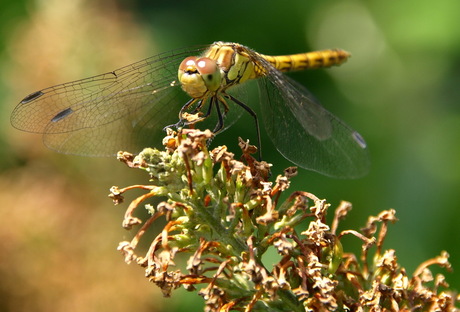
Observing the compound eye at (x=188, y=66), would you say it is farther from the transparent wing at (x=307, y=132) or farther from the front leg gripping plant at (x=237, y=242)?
the front leg gripping plant at (x=237, y=242)

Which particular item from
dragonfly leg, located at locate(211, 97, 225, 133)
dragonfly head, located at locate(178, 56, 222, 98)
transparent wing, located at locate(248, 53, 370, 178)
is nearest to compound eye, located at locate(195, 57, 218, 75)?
dragonfly head, located at locate(178, 56, 222, 98)

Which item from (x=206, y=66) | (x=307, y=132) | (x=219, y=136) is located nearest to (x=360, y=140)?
(x=307, y=132)

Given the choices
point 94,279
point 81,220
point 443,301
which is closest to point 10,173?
point 81,220

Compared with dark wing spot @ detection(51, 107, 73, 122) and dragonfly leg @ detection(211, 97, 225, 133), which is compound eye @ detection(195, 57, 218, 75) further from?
dark wing spot @ detection(51, 107, 73, 122)

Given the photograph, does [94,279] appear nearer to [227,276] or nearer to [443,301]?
[227,276]

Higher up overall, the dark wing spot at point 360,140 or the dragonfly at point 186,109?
the dragonfly at point 186,109

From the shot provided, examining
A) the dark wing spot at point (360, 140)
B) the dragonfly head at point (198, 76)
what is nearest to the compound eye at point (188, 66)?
the dragonfly head at point (198, 76)
